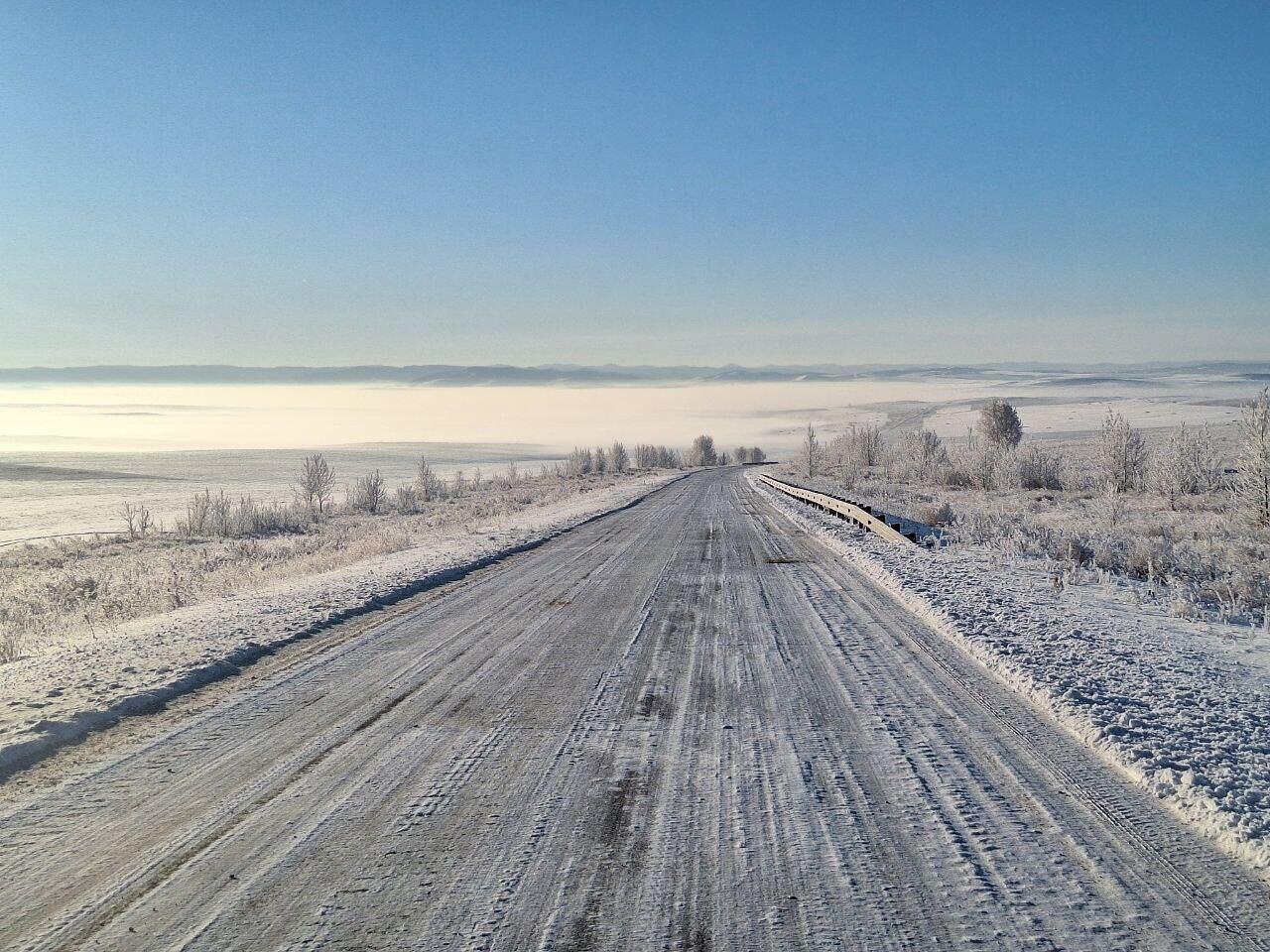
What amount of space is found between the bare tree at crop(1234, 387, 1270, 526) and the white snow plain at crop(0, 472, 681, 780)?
1799 centimetres

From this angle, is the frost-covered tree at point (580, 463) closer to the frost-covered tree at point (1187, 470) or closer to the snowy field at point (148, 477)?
the snowy field at point (148, 477)

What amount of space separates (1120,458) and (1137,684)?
28134mm

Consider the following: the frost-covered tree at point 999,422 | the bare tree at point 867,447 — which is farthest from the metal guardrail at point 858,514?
the bare tree at point 867,447

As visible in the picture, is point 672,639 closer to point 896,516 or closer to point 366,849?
point 366,849

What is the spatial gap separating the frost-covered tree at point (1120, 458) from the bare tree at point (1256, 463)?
9.93 m

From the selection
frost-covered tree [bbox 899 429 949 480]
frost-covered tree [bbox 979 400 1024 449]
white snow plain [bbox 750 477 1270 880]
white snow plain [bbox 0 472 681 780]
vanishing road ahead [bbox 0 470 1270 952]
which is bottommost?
white snow plain [bbox 750 477 1270 880]

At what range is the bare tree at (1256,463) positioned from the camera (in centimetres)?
1894

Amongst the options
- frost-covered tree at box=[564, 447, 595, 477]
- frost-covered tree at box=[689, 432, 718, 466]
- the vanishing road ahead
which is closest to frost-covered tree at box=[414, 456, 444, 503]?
frost-covered tree at box=[564, 447, 595, 477]

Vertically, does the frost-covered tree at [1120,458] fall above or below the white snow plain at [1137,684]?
above

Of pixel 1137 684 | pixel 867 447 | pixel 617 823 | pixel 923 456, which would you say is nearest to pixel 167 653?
pixel 617 823

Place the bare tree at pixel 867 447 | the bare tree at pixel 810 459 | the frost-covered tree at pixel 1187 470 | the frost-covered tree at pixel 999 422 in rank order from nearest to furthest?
the frost-covered tree at pixel 1187 470, the frost-covered tree at pixel 999 422, the bare tree at pixel 810 459, the bare tree at pixel 867 447

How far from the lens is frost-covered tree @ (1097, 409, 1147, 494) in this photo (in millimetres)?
30812

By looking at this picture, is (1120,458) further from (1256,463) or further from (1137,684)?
(1137,684)

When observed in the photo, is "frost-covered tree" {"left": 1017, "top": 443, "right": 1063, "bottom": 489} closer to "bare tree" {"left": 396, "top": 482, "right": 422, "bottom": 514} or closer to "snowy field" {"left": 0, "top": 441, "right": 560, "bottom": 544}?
"bare tree" {"left": 396, "top": 482, "right": 422, "bottom": 514}
